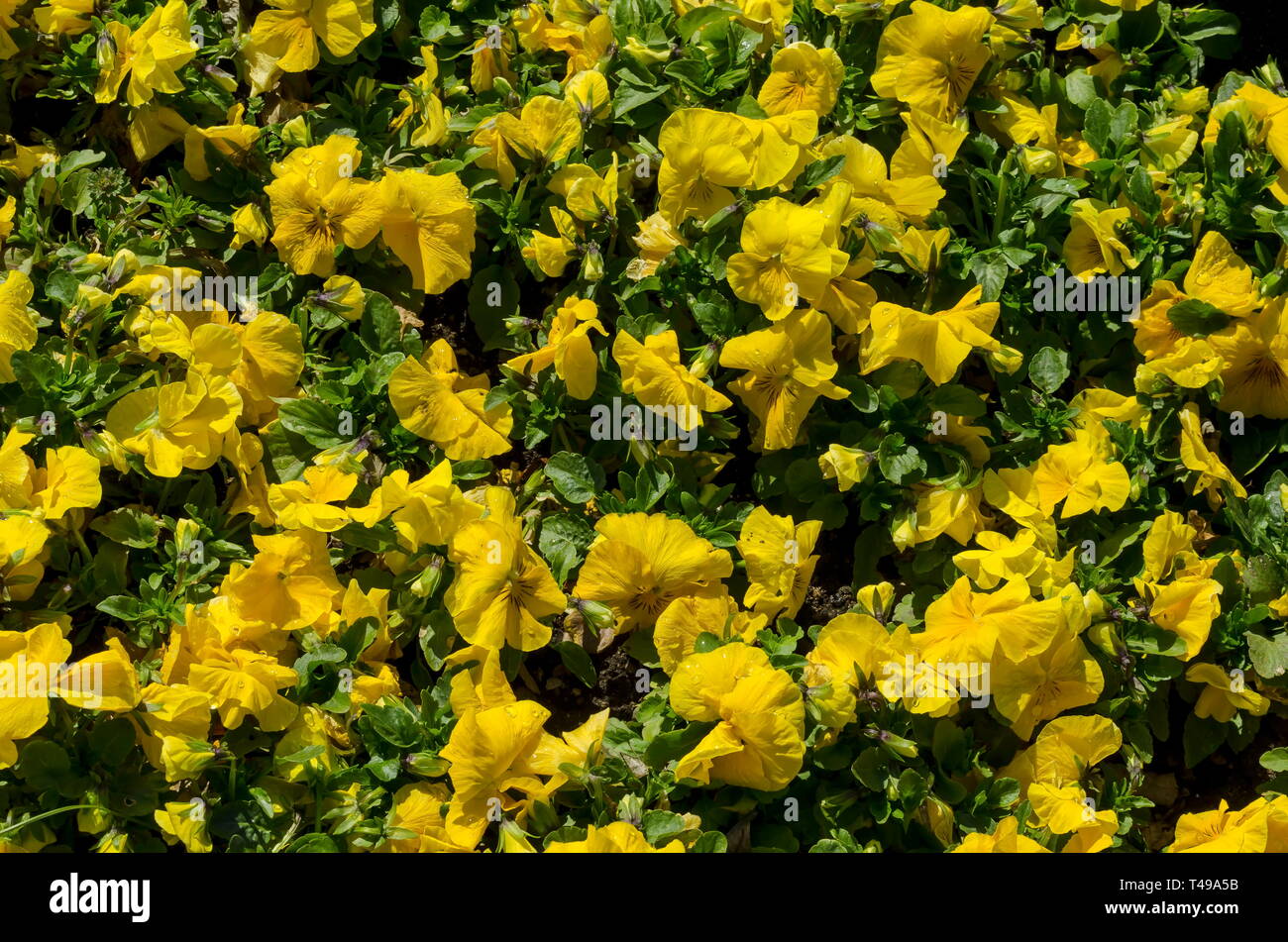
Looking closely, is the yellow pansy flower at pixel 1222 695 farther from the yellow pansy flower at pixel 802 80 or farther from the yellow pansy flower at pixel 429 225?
the yellow pansy flower at pixel 429 225

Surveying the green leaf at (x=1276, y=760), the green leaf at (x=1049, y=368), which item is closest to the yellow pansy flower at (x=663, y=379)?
the green leaf at (x=1049, y=368)

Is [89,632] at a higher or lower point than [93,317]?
lower

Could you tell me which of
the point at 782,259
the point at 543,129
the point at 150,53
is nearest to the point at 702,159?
the point at 782,259

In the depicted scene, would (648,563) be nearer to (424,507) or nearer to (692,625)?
(692,625)

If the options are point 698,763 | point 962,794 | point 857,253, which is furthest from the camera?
point 857,253

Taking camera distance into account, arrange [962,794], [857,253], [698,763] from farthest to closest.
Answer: [857,253]
[962,794]
[698,763]

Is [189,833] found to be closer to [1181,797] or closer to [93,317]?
[93,317]

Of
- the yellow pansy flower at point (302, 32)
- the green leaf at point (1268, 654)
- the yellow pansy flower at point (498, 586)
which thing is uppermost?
the yellow pansy flower at point (302, 32)

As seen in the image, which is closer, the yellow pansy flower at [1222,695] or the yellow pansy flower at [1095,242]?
the yellow pansy flower at [1222,695]

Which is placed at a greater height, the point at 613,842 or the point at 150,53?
the point at 150,53

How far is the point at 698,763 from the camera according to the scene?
7.61 ft

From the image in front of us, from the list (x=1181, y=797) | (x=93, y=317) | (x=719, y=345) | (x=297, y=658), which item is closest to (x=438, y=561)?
(x=297, y=658)

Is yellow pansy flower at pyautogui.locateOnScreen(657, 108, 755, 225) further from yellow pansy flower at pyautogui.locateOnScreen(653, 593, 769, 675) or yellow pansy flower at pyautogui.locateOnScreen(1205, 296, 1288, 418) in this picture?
yellow pansy flower at pyautogui.locateOnScreen(1205, 296, 1288, 418)

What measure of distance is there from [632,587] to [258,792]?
2.57 ft
